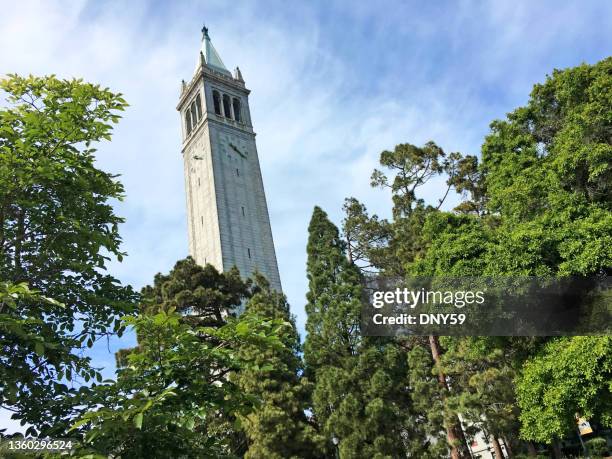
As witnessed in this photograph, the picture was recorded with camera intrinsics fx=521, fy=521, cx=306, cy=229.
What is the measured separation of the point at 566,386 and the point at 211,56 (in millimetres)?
49488

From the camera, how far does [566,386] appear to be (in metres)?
11.9

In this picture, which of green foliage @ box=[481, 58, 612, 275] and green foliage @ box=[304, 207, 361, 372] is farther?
green foliage @ box=[304, 207, 361, 372]

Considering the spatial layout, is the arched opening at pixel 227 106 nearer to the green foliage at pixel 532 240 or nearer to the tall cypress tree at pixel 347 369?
the tall cypress tree at pixel 347 369

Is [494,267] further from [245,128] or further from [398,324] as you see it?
[245,128]

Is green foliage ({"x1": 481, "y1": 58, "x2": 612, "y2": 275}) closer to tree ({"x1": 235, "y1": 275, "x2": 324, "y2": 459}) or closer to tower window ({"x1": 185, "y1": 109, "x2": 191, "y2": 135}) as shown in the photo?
tree ({"x1": 235, "y1": 275, "x2": 324, "y2": 459})

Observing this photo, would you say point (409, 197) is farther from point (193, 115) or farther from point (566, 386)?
point (193, 115)

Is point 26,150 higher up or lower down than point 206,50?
lower down

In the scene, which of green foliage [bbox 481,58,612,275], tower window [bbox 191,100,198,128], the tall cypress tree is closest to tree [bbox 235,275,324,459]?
the tall cypress tree

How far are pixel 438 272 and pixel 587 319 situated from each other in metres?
3.85

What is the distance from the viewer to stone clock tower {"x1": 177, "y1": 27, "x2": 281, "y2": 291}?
136 ft

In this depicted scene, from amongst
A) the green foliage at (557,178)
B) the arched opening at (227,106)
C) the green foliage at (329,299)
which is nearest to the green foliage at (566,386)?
the green foliage at (557,178)

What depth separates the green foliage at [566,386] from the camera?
11.5 metres

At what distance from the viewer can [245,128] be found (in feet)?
162

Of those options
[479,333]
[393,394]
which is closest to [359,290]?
[393,394]
